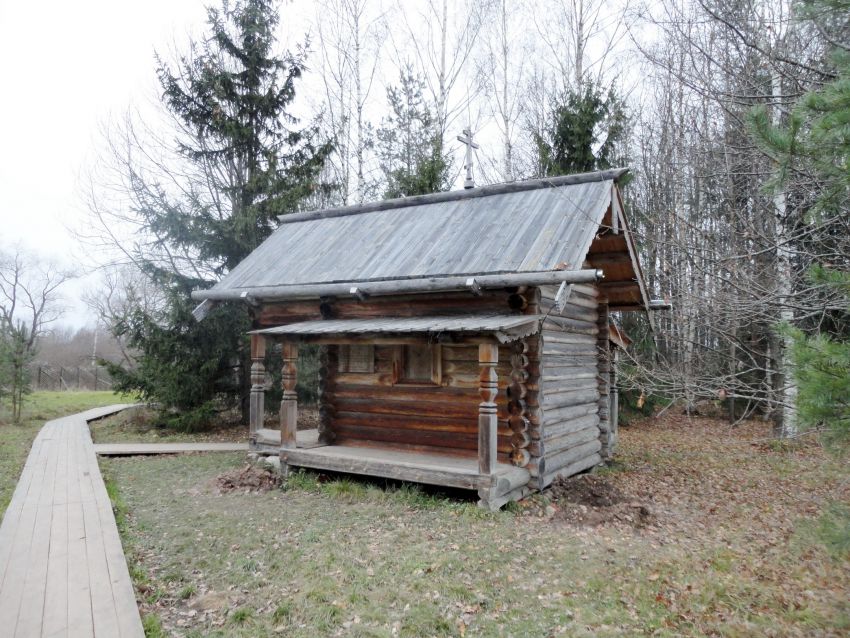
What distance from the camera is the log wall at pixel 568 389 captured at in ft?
29.3

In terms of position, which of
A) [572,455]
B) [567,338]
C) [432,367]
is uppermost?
[567,338]

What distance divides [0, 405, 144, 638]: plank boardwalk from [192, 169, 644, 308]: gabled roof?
4.31 metres

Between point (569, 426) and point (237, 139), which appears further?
point (237, 139)

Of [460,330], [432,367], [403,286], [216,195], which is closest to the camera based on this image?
[460,330]

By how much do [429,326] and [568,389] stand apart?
3.43 meters

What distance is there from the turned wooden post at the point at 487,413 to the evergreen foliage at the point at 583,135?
420 inches

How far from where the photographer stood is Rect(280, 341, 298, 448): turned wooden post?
9734 mm

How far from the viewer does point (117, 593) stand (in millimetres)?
5059

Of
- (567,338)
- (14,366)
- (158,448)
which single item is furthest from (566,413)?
(14,366)

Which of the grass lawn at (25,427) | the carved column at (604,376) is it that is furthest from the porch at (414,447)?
the grass lawn at (25,427)

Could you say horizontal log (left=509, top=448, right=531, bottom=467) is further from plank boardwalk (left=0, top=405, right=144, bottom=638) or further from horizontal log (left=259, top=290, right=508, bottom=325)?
plank boardwalk (left=0, top=405, right=144, bottom=638)

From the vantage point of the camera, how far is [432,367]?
31.6 ft

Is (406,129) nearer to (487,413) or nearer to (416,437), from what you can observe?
(416,437)

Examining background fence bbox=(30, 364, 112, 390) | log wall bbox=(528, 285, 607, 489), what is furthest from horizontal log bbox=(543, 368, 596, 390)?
background fence bbox=(30, 364, 112, 390)
